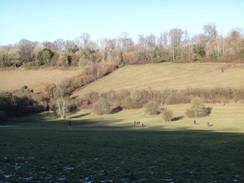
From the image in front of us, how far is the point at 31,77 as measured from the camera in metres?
98.2

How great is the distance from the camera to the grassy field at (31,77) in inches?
3548

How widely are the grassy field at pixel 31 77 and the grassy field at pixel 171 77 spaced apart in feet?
43.0

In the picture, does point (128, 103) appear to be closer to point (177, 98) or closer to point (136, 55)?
point (177, 98)

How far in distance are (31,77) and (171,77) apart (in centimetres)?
5039

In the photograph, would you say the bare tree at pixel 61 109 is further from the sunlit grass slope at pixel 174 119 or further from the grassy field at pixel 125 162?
the grassy field at pixel 125 162

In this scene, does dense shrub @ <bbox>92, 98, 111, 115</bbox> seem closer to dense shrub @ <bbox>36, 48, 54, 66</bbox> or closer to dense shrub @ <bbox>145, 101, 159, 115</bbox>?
dense shrub @ <bbox>145, 101, 159, 115</bbox>

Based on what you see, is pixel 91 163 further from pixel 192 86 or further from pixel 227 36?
pixel 227 36

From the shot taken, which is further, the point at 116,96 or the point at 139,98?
the point at 116,96

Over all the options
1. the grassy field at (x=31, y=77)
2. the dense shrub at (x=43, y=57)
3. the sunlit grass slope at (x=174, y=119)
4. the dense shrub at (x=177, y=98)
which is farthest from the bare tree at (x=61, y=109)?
the dense shrub at (x=43, y=57)

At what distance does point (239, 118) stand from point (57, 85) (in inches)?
2342

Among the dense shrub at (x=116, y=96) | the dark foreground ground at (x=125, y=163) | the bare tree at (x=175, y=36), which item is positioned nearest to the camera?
the dark foreground ground at (x=125, y=163)

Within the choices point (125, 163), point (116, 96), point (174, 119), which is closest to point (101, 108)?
point (116, 96)

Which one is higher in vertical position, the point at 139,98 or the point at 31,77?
the point at 31,77

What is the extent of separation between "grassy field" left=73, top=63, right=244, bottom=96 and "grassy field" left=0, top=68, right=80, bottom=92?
516 inches
